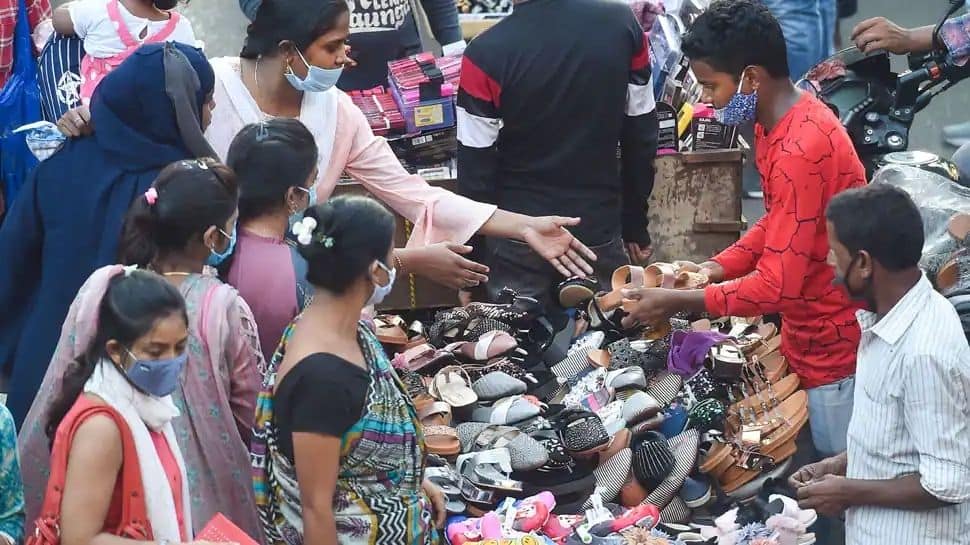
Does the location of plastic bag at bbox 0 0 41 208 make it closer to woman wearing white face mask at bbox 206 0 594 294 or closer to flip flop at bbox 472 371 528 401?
woman wearing white face mask at bbox 206 0 594 294

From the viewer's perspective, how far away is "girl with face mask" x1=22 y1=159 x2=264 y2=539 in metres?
2.77

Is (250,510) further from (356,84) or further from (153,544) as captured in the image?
(356,84)

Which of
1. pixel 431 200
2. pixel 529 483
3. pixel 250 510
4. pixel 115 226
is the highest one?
pixel 115 226

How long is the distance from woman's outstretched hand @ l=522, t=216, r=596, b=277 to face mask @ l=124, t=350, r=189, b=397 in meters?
1.50

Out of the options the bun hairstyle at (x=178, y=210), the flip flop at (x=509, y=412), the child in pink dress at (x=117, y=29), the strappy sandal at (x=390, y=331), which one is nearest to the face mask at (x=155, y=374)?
the bun hairstyle at (x=178, y=210)

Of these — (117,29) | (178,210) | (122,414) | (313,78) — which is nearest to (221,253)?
(178,210)

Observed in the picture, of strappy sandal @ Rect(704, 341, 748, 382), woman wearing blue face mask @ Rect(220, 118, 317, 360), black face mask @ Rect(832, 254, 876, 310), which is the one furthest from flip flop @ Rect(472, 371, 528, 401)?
black face mask @ Rect(832, 254, 876, 310)

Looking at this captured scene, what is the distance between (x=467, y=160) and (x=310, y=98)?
779 mm

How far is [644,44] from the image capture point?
4227mm

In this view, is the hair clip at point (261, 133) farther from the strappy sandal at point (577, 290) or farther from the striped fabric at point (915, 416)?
the striped fabric at point (915, 416)

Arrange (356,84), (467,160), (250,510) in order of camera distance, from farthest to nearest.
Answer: (356,84) < (467,160) < (250,510)

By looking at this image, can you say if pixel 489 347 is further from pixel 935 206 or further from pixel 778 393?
pixel 935 206

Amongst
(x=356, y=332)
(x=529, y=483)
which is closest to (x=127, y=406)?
(x=356, y=332)

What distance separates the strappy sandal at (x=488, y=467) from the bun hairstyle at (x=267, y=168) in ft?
3.08
